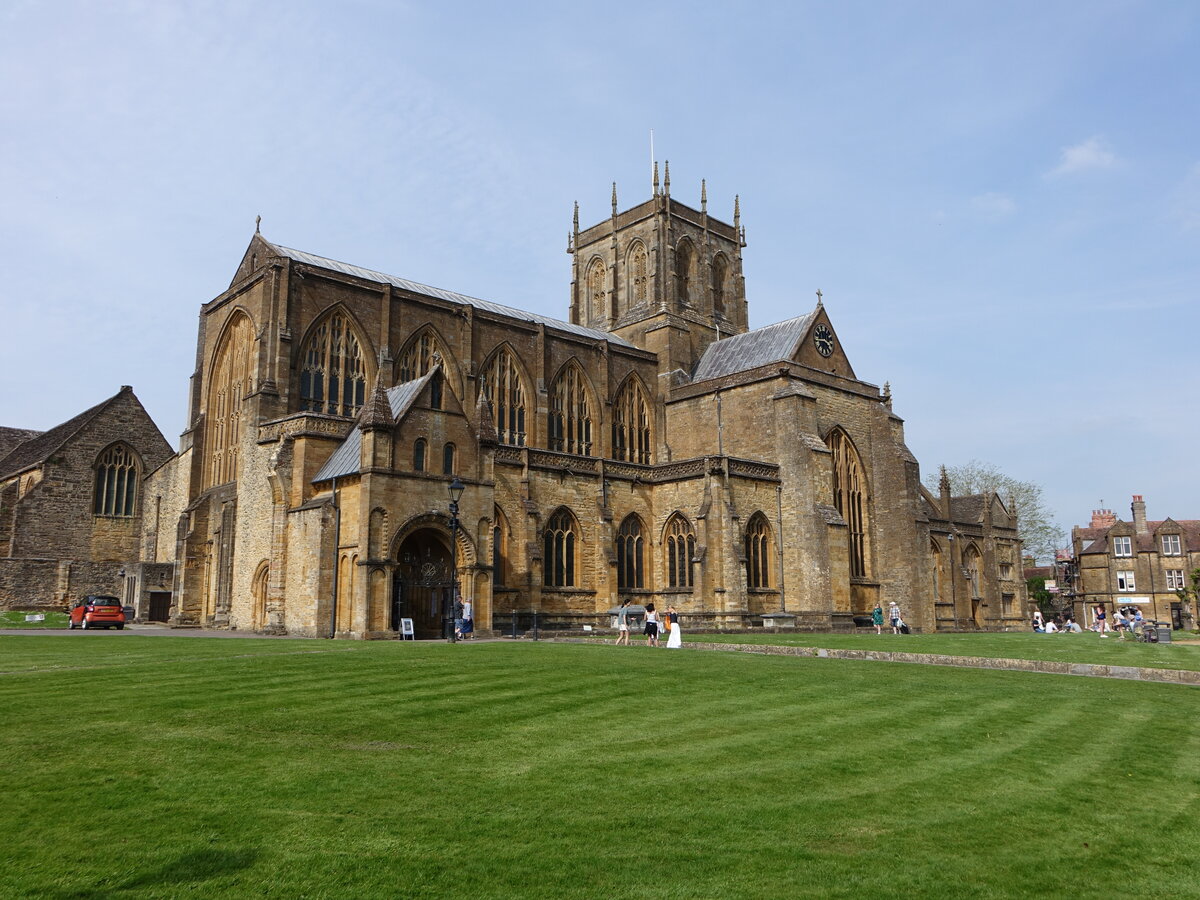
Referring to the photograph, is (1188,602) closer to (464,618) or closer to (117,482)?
(464,618)

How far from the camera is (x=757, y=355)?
52.2m

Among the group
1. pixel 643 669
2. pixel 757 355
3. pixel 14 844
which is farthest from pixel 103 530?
pixel 14 844

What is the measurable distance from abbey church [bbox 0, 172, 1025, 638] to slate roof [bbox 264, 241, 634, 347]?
13.5 inches

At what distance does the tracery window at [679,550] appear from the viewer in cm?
4269

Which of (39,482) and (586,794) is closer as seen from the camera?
(586,794)

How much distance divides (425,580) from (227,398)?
1624cm

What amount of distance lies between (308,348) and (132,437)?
1804cm

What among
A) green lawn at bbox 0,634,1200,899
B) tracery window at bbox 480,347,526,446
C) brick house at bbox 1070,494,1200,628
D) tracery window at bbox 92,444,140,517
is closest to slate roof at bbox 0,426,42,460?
tracery window at bbox 92,444,140,517

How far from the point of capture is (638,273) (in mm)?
60250

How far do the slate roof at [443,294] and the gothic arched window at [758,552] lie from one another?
14.4 meters

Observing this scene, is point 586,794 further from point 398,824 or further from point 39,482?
point 39,482

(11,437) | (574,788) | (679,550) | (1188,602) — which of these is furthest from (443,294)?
(1188,602)

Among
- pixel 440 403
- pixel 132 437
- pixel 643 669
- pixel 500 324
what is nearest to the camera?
pixel 643 669

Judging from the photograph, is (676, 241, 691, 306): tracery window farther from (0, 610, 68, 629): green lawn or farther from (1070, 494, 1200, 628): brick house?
(1070, 494, 1200, 628): brick house
